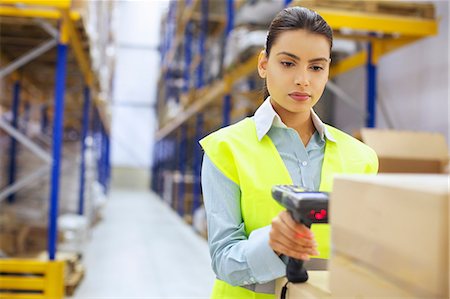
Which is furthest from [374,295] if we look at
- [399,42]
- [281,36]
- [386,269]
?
[399,42]

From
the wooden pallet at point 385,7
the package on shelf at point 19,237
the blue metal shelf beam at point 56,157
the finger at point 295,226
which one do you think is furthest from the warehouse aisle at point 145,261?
the finger at point 295,226

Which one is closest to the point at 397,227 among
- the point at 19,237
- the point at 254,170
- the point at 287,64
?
the point at 254,170

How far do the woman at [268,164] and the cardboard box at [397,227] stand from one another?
10.3 inches

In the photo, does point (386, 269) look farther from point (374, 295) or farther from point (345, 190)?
point (345, 190)

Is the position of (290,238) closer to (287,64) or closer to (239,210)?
(239,210)

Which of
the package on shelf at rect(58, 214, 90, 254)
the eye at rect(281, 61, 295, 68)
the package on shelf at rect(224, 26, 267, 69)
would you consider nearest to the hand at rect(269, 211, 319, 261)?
the eye at rect(281, 61, 295, 68)

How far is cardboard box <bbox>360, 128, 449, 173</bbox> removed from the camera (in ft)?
12.0

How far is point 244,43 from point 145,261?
10.8 ft

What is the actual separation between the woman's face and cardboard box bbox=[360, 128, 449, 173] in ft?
8.27

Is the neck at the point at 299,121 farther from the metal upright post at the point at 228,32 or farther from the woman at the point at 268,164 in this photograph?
the metal upright post at the point at 228,32

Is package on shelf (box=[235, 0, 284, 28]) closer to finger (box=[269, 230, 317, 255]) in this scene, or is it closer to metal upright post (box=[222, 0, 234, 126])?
metal upright post (box=[222, 0, 234, 126])

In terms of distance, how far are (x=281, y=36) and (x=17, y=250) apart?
15.7 ft

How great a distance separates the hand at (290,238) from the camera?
1.04m

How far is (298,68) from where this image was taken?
125 centimetres
